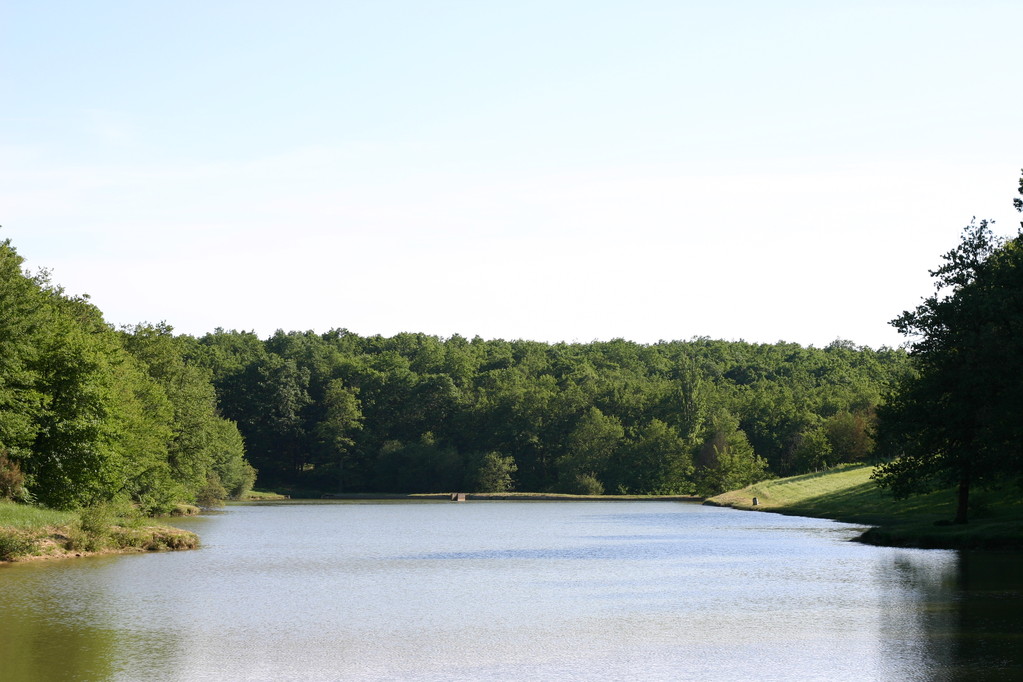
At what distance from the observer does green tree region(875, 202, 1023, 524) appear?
4703 centimetres

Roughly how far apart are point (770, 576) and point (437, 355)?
145206mm

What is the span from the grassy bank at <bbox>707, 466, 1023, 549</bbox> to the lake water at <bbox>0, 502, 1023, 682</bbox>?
2846mm

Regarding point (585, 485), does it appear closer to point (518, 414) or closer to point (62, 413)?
point (518, 414)

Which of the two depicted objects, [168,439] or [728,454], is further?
[728,454]

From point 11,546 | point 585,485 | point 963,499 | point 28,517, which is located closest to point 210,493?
point 585,485

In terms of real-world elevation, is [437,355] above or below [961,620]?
above

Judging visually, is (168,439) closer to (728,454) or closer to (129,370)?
(129,370)

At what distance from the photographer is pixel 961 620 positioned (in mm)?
27609

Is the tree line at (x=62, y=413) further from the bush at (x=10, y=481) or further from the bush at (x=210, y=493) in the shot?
the bush at (x=210, y=493)

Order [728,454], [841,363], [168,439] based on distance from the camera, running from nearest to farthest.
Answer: [168,439], [728,454], [841,363]

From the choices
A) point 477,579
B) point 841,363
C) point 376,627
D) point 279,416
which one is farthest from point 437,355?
point 376,627

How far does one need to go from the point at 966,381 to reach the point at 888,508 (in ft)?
84.6

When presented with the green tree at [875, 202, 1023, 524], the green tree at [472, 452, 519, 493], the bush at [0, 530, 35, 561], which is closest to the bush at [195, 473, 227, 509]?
the green tree at [472, 452, 519, 493]

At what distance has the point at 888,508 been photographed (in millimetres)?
73250
